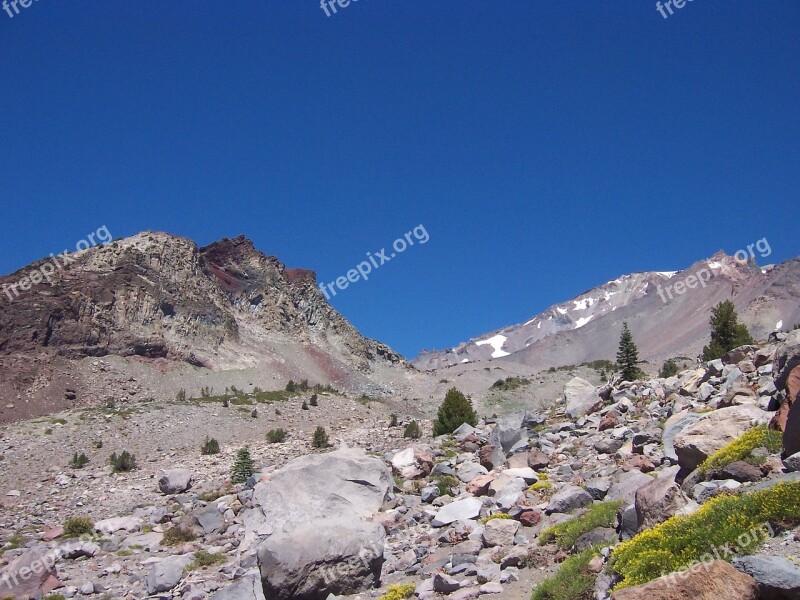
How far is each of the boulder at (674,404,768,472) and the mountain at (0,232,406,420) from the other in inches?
1920

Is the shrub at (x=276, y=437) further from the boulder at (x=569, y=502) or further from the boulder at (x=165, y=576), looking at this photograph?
the boulder at (x=569, y=502)

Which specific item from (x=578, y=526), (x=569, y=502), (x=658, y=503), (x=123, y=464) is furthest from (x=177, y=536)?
(x=658, y=503)

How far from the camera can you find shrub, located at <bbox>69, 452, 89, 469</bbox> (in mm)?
27381

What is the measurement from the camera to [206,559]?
13.7 metres

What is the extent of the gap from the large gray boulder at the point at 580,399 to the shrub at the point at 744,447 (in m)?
15.3

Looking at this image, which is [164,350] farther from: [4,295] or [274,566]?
[274,566]

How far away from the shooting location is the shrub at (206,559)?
44.3 ft

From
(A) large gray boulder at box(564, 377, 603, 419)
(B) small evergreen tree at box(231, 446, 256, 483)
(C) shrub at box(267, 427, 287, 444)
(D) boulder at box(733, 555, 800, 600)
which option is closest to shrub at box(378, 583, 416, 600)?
(D) boulder at box(733, 555, 800, 600)

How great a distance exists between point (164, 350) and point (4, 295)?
1609cm

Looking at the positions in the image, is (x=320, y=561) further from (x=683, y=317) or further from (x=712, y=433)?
(x=683, y=317)

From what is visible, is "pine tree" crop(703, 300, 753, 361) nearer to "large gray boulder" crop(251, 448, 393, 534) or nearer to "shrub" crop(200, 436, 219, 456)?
"large gray boulder" crop(251, 448, 393, 534)

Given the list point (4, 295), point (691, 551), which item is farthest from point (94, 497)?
point (4, 295)

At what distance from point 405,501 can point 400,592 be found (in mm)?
6427

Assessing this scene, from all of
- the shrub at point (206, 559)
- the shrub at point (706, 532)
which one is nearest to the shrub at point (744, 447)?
the shrub at point (706, 532)
